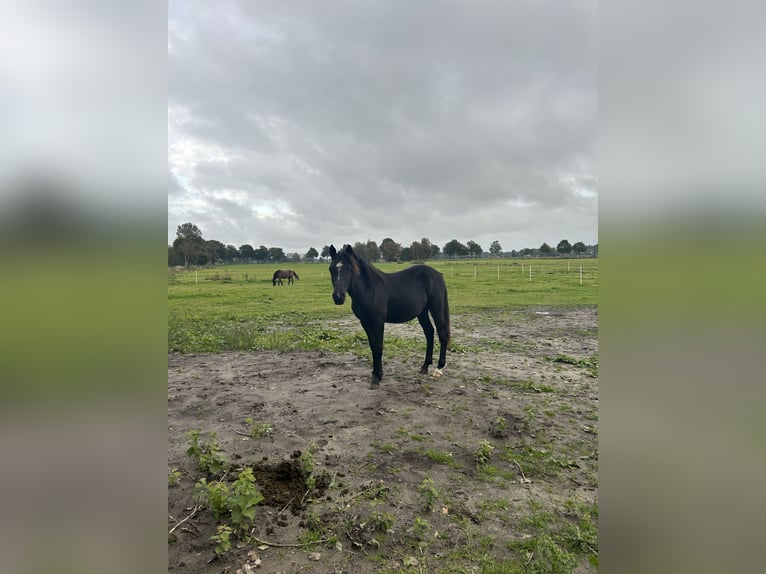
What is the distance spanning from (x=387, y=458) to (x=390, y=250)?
131ft

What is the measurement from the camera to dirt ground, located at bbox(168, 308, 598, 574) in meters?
2.53

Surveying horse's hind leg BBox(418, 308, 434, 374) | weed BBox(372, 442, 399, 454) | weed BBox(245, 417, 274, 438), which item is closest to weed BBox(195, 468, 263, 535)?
weed BBox(245, 417, 274, 438)

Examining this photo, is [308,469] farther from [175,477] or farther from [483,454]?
[483,454]

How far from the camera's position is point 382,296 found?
617 centimetres

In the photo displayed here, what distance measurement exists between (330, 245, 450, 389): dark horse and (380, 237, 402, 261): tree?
3496 cm

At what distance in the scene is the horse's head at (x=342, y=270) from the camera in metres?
5.50

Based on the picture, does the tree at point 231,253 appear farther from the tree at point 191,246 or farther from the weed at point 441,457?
the weed at point 441,457

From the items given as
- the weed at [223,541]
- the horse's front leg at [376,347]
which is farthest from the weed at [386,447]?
the horse's front leg at [376,347]

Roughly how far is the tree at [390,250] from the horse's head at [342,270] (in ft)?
118
